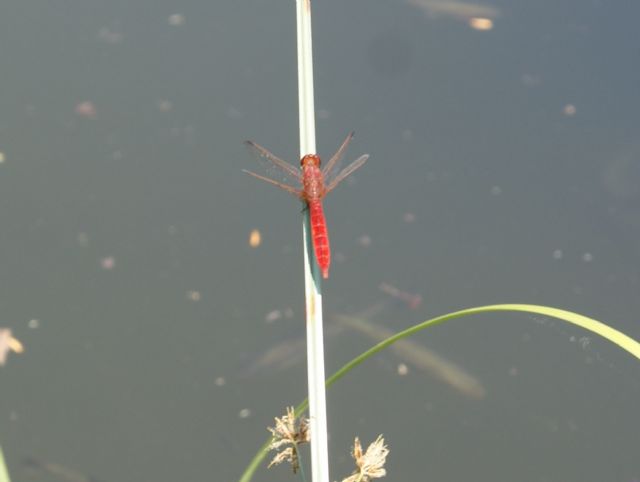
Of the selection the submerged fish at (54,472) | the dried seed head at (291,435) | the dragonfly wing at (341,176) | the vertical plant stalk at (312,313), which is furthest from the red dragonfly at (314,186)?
the submerged fish at (54,472)

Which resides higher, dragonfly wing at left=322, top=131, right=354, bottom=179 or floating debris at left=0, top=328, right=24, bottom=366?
floating debris at left=0, top=328, right=24, bottom=366

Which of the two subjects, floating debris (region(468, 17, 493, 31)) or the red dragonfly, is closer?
the red dragonfly

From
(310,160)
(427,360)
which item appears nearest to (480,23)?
(427,360)

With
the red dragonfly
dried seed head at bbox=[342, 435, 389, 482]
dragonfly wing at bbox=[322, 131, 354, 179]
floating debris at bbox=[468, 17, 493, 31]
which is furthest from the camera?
floating debris at bbox=[468, 17, 493, 31]

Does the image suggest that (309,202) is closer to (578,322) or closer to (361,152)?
(578,322)

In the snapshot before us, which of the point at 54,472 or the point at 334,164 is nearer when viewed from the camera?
the point at 334,164

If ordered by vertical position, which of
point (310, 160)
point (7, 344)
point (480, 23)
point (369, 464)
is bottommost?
point (369, 464)

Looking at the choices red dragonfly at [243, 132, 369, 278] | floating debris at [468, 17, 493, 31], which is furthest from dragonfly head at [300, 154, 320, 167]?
floating debris at [468, 17, 493, 31]

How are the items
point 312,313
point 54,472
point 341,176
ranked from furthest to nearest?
point 54,472 < point 341,176 < point 312,313

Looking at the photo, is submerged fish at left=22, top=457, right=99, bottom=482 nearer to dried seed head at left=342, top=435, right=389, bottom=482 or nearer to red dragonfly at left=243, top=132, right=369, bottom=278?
red dragonfly at left=243, top=132, right=369, bottom=278

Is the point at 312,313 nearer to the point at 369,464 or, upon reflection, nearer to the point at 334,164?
the point at 369,464

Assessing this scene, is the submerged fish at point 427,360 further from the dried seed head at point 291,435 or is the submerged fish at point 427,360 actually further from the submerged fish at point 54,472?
the dried seed head at point 291,435
